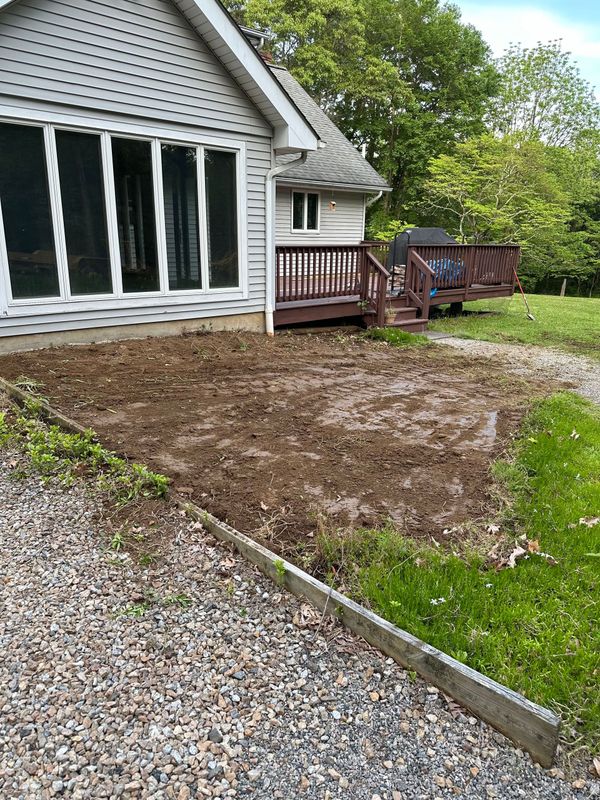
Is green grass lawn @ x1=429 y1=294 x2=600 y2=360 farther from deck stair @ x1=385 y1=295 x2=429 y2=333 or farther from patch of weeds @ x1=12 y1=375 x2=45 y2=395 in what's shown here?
patch of weeds @ x1=12 y1=375 x2=45 y2=395

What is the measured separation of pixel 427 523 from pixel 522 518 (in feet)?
1.95

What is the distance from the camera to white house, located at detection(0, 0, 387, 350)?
18.5 feet

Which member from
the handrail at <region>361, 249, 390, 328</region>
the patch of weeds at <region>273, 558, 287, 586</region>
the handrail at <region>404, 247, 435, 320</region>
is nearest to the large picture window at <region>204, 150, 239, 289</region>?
the handrail at <region>361, 249, 390, 328</region>

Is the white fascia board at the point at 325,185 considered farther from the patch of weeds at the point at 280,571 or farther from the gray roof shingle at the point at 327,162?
the patch of weeds at the point at 280,571

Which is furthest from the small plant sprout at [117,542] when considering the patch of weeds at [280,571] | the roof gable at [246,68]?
the roof gable at [246,68]

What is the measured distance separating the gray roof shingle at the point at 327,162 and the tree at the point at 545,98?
16180mm

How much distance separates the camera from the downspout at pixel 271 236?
789 cm

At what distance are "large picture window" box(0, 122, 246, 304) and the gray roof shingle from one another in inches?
237

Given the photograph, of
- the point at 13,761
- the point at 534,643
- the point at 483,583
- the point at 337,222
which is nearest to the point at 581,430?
the point at 483,583

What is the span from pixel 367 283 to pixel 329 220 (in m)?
6.67

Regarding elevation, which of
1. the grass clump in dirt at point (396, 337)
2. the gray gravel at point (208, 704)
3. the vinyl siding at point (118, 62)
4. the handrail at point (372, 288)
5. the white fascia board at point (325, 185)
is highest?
the vinyl siding at point (118, 62)

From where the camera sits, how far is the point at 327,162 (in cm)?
1473

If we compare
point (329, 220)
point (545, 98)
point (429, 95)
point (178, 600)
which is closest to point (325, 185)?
point (329, 220)

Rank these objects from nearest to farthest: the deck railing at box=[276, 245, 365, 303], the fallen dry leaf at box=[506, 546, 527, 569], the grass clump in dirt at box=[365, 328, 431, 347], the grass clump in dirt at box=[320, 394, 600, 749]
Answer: the grass clump in dirt at box=[320, 394, 600, 749], the fallen dry leaf at box=[506, 546, 527, 569], the deck railing at box=[276, 245, 365, 303], the grass clump in dirt at box=[365, 328, 431, 347]
